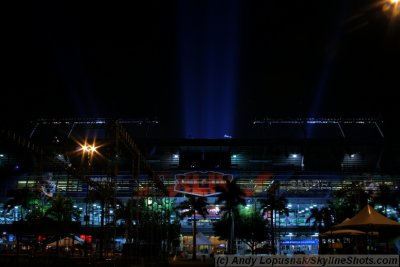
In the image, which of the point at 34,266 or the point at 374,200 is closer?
the point at 34,266

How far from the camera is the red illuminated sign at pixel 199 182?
9712 cm

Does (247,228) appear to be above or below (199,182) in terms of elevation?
below

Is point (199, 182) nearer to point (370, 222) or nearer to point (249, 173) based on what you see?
point (249, 173)

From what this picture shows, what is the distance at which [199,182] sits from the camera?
98.0 meters

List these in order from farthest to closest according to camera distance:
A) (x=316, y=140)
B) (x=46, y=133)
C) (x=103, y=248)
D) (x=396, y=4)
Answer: (x=46, y=133)
(x=316, y=140)
(x=103, y=248)
(x=396, y=4)

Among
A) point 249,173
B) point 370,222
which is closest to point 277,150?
point 249,173

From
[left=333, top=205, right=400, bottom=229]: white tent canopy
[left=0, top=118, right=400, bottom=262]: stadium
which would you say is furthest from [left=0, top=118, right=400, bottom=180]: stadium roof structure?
A: [left=333, top=205, right=400, bottom=229]: white tent canopy

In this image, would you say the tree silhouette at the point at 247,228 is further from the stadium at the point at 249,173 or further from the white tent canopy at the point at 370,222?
the white tent canopy at the point at 370,222

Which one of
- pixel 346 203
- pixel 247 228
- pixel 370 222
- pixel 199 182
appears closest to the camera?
pixel 370 222

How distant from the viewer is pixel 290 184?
317 feet

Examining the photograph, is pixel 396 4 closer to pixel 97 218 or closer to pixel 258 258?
pixel 258 258

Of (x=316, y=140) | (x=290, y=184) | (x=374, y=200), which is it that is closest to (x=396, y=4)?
(x=374, y=200)

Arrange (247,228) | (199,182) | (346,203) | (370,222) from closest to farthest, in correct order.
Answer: (370,222) → (346,203) → (247,228) → (199,182)

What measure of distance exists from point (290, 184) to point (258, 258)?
80816mm
